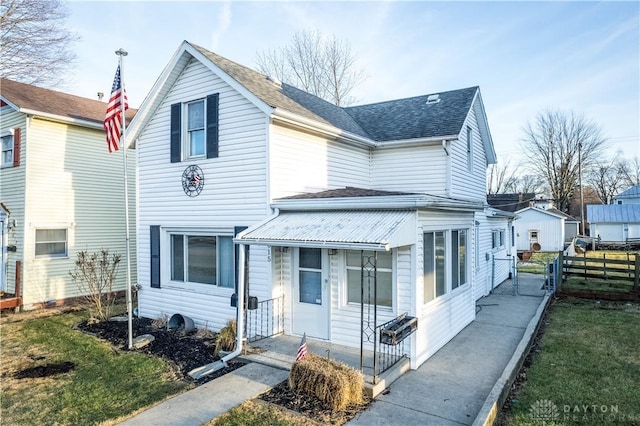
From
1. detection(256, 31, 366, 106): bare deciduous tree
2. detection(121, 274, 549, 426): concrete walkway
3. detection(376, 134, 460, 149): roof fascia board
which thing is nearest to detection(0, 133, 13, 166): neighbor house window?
detection(121, 274, 549, 426): concrete walkway

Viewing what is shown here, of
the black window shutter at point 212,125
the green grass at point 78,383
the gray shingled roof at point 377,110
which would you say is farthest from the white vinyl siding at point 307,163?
the green grass at point 78,383

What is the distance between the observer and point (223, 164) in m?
9.76

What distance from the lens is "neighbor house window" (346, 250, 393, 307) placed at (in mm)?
7950

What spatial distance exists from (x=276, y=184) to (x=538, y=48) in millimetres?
13548

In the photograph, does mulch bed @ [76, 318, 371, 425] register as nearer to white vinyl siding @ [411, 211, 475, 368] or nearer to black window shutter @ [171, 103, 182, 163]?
white vinyl siding @ [411, 211, 475, 368]

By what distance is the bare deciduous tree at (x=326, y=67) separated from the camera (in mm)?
29641

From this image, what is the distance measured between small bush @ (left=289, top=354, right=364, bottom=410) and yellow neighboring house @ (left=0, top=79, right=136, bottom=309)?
36.6 feet

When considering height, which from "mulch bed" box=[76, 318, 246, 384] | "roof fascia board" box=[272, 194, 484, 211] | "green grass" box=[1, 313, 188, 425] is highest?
"roof fascia board" box=[272, 194, 484, 211]

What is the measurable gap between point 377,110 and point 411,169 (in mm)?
4105

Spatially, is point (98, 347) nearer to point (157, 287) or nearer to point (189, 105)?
point (157, 287)

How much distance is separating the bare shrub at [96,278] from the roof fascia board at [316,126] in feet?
23.6

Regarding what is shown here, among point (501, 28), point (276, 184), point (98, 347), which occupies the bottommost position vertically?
point (98, 347)

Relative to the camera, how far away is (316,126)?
984 cm

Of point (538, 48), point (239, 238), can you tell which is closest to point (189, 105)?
point (239, 238)
